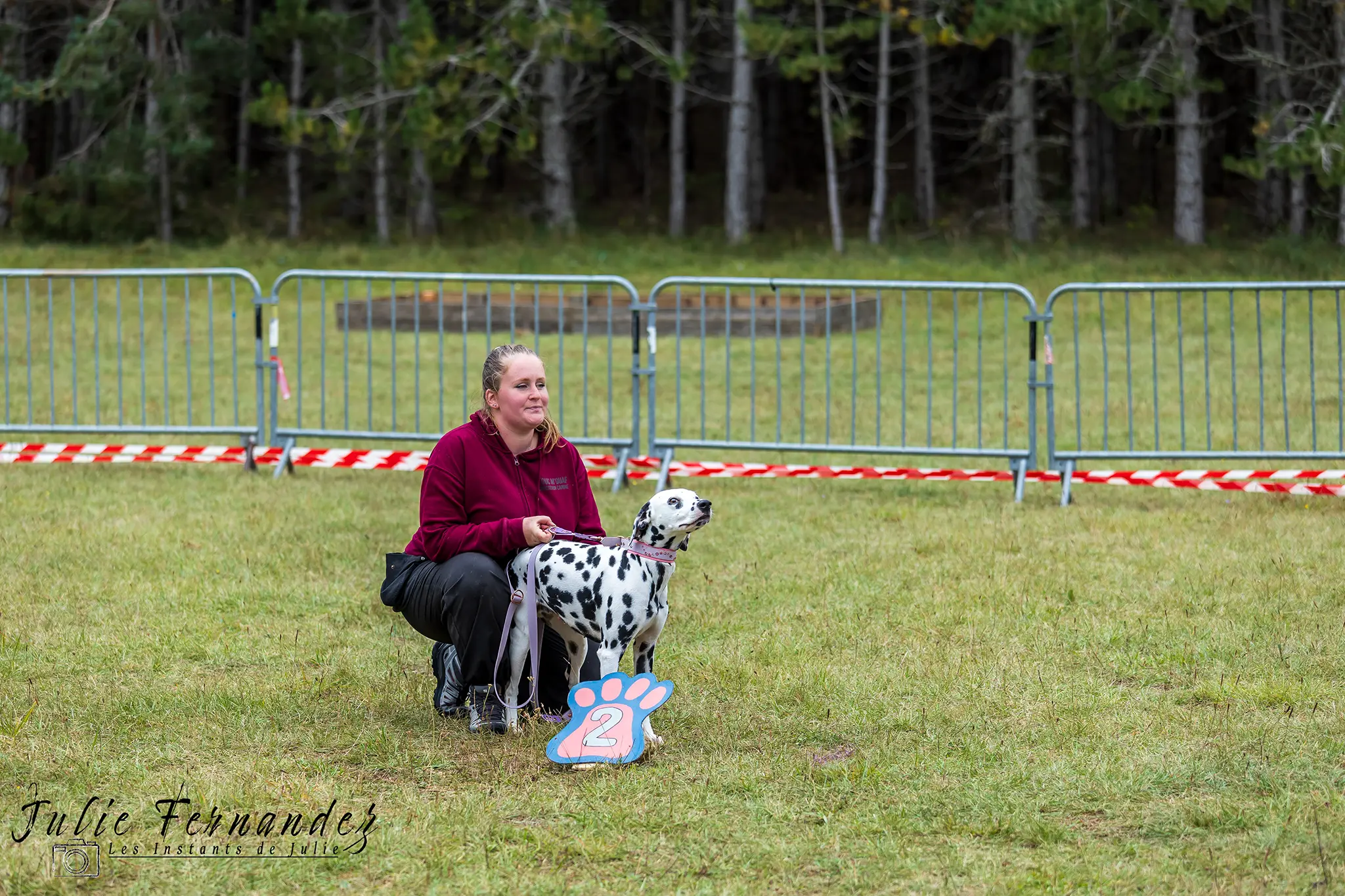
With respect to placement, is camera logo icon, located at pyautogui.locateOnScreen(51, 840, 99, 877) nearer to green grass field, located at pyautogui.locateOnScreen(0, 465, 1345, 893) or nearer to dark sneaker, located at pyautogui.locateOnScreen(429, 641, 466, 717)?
green grass field, located at pyautogui.locateOnScreen(0, 465, 1345, 893)

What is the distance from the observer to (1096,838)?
446 cm

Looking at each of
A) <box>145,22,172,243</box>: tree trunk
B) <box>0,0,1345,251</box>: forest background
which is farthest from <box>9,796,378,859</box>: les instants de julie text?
<box>145,22,172,243</box>: tree trunk

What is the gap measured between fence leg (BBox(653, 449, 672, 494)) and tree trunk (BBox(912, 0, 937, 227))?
83.6 feet

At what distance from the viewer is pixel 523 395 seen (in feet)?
17.6

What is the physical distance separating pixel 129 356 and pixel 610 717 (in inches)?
590

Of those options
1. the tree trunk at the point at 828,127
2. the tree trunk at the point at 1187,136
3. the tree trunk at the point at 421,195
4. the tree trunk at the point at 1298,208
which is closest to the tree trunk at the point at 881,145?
the tree trunk at the point at 828,127

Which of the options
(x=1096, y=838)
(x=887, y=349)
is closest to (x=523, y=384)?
(x=1096, y=838)

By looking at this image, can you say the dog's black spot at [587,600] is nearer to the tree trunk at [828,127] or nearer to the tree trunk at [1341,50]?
the tree trunk at [1341,50]

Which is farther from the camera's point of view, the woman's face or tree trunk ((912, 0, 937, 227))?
tree trunk ((912, 0, 937, 227))

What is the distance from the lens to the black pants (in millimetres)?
5250

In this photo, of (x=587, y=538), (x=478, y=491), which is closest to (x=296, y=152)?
(x=478, y=491)

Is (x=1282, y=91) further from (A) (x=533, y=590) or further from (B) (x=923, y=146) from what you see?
(A) (x=533, y=590)

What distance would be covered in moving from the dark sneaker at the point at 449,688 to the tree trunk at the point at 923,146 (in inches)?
1209

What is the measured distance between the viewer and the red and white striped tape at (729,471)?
10016mm
